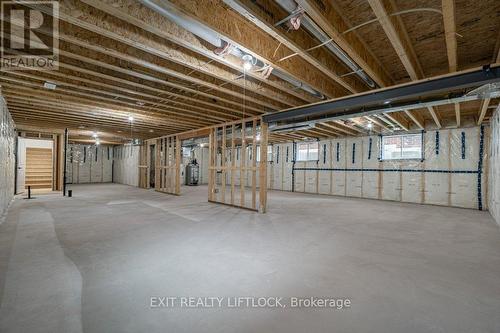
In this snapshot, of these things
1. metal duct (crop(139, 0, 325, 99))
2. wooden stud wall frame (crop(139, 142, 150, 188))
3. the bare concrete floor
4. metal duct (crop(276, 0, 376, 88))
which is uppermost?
metal duct (crop(276, 0, 376, 88))

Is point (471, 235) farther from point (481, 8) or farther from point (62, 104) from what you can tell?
point (62, 104)

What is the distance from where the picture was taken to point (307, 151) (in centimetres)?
1076

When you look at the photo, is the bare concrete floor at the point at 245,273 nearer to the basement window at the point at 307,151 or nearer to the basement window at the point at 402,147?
the basement window at the point at 402,147

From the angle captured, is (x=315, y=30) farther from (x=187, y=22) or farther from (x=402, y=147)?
(x=402, y=147)

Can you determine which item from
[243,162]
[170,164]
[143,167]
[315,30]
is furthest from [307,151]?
[315,30]

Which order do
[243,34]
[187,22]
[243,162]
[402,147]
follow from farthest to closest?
[402,147]
[243,162]
[243,34]
[187,22]

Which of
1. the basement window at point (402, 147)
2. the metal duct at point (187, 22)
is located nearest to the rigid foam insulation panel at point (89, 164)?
the metal duct at point (187, 22)

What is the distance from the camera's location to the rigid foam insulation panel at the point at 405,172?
667 cm

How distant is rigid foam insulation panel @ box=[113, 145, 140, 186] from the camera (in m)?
12.3

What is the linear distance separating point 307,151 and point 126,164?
1008 centimetres

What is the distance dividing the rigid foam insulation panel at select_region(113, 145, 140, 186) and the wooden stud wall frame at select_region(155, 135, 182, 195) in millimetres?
2549

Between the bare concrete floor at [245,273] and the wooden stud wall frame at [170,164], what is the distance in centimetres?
444

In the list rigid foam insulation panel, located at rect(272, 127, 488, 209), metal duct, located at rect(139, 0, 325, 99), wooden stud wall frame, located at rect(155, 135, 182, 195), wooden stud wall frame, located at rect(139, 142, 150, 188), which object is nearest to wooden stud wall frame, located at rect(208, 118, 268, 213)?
wooden stud wall frame, located at rect(155, 135, 182, 195)

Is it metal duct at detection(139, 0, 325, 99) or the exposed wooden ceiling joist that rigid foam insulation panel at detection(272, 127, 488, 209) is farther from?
metal duct at detection(139, 0, 325, 99)
